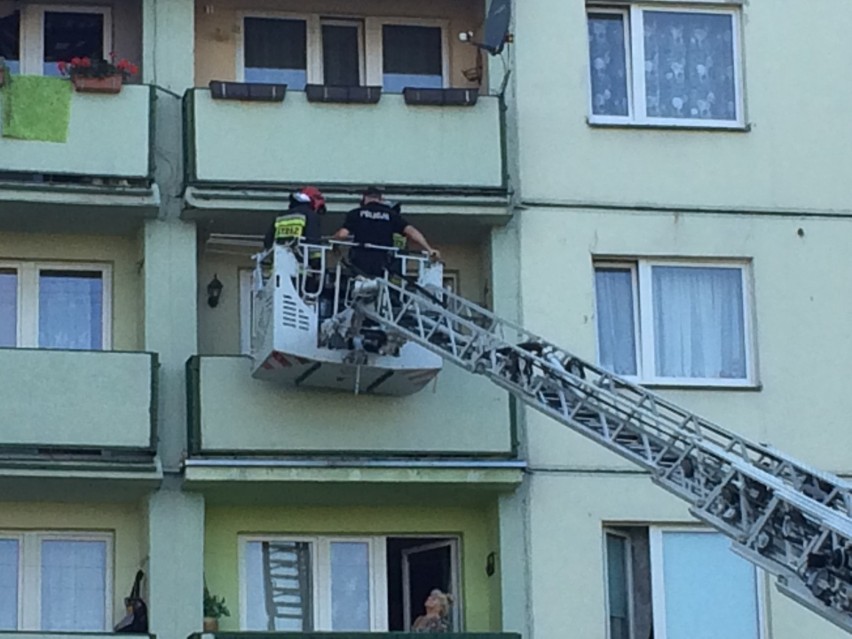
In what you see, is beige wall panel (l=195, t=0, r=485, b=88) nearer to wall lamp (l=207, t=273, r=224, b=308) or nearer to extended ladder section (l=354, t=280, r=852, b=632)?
wall lamp (l=207, t=273, r=224, b=308)

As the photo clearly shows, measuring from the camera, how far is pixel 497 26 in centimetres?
3153

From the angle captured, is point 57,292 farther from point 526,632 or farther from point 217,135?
point 526,632

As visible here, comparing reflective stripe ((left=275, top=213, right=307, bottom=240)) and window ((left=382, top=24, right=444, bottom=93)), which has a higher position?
window ((left=382, top=24, right=444, bottom=93))

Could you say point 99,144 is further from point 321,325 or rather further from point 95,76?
point 321,325

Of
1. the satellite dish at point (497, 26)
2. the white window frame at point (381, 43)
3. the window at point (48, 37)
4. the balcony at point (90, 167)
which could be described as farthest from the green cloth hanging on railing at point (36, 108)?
the satellite dish at point (497, 26)

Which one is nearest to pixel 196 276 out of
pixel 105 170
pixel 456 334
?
pixel 105 170

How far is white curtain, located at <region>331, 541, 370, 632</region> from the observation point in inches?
1236

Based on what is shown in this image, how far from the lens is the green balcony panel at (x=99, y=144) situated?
3100 cm

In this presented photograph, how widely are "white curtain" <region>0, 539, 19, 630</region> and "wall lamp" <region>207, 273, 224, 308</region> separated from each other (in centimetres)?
347

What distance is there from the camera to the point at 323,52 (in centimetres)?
3303

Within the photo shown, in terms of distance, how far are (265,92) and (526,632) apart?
6.63m

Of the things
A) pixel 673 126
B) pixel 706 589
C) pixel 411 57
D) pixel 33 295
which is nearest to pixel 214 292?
pixel 33 295

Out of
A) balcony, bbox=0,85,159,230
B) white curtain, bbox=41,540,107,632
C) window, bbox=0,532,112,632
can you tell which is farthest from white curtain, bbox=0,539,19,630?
balcony, bbox=0,85,159,230

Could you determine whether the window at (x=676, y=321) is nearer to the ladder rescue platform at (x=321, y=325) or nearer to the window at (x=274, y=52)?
the ladder rescue platform at (x=321, y=325)
